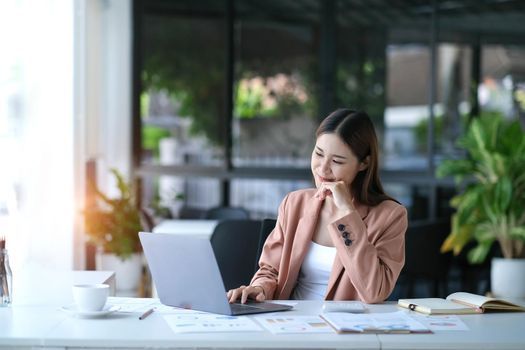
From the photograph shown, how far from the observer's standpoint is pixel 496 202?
21.1 ft

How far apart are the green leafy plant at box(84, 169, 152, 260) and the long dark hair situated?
11.6 ft

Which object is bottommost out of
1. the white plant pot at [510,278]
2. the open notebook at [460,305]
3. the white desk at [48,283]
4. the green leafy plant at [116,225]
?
the white plant pot at [510,278]

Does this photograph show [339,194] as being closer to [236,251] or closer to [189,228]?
[236,251]

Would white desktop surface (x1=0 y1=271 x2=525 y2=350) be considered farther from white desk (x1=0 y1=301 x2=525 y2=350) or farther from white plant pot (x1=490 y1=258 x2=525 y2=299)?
white plant pot (x1=490 y1=258 x2=525 y2=299)

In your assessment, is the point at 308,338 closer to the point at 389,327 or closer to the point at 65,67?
the point at 389,327

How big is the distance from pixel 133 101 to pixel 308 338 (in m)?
6.13

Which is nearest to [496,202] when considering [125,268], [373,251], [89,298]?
[125,268]

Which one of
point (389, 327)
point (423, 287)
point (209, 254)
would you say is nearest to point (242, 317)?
point (209, 254)

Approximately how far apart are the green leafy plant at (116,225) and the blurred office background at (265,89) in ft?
0.40

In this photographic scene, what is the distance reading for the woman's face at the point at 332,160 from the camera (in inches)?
136

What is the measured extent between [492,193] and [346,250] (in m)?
3.48

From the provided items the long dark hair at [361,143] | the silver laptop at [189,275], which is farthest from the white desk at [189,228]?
the silver laptop at [189,275]

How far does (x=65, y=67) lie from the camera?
626 centimetres

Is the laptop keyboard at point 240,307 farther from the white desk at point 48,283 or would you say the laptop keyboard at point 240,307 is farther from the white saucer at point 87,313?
the white desk at point 48,283
